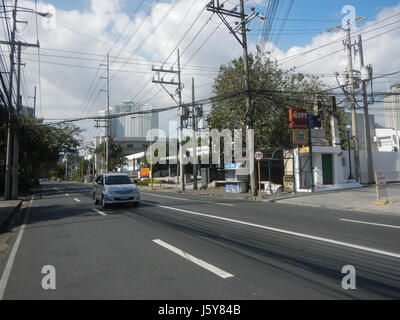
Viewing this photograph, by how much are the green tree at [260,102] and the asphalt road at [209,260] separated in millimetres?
15945

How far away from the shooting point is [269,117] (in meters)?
25.5

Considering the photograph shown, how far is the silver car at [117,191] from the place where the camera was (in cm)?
1404

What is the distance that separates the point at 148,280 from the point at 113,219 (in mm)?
6721

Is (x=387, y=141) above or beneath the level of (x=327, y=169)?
above

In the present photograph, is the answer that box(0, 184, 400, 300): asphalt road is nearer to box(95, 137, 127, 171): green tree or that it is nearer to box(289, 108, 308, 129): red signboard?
box(289, 108, 308, 129): red signboard

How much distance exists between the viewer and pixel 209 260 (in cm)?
555

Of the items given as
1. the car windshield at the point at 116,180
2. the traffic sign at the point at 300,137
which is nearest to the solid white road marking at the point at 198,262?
the car windshield at the point at 116,180

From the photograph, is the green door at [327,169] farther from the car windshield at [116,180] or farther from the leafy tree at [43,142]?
the leafy tree at [43,142]

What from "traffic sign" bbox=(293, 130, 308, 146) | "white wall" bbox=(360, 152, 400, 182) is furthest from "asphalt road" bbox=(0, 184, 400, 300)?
"white wall" bbox=(360, 152, 400, 182)

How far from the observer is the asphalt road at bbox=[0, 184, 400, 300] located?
417 centimetres

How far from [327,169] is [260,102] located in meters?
7.20
